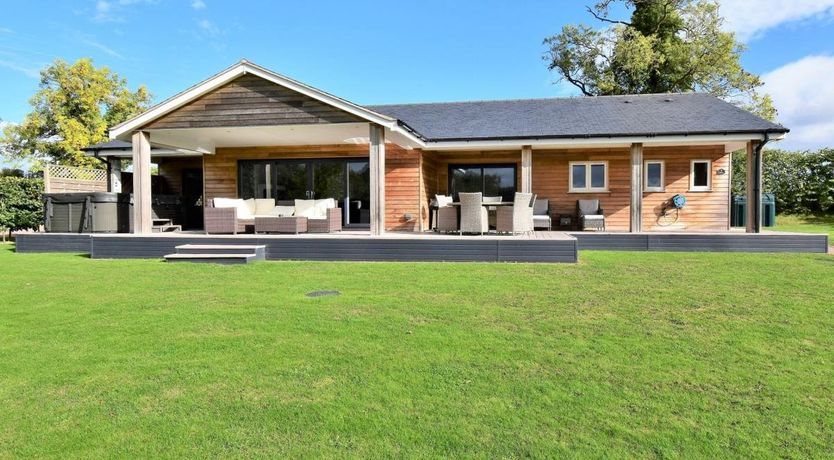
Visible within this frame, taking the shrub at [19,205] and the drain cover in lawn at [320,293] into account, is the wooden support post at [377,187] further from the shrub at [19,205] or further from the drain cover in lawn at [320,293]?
the shrub at [19,205]

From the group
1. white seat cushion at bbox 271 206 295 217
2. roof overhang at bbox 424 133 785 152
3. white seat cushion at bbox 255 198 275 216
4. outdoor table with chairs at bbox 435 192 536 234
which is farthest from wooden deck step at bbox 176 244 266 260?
roof overhang at bbox 424 133 785 152

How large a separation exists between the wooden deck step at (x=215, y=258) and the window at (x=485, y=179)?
7.26 meters

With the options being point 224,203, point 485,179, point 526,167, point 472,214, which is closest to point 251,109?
point 224,203

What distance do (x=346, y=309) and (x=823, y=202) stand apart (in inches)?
934

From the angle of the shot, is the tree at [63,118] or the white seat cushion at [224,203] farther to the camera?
the tree at [63,118]

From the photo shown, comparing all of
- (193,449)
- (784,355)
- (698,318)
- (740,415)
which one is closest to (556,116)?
(698,318)

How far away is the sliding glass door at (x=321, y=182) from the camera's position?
1447 cm

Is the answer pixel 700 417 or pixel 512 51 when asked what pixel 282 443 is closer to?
pixel 700 417

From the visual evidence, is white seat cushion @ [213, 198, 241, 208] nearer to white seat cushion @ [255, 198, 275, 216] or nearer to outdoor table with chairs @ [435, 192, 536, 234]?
white seat cushion @ [255, 198, 275, 216]

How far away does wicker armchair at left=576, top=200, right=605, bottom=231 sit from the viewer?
43.8 feet

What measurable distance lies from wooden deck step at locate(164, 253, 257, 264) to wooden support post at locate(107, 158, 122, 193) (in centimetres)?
748

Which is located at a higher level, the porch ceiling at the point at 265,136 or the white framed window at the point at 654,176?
the porch ceiling at the point at 265,136

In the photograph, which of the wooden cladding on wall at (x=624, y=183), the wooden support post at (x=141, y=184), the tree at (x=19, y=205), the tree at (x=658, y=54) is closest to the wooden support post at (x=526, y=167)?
the wooden cladding on wall at (x=624, y=183)

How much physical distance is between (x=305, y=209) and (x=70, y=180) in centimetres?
656
